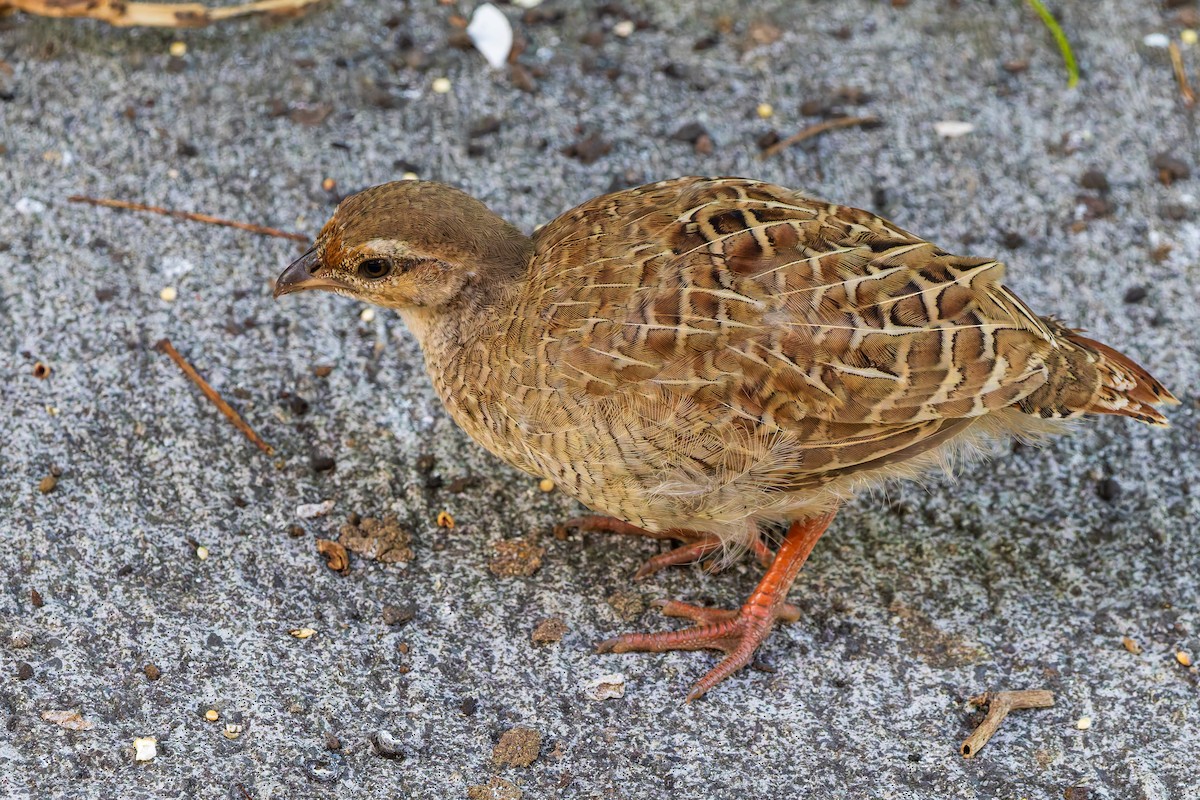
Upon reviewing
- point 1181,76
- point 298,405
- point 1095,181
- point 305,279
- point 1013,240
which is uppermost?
point 305,279

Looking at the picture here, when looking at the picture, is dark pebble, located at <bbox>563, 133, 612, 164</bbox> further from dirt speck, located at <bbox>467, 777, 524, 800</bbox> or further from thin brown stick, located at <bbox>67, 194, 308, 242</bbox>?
dirt speck, located at <bbox>467, 777, 524, 800</bbox>

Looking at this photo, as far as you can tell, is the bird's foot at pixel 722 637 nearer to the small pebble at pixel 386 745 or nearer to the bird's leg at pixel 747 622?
the bird's leg at pixel 747 622

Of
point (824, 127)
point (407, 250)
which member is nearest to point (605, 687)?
point (407, 250)

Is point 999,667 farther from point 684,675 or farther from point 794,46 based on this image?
point 794,46

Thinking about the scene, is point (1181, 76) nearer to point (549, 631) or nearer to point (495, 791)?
point (549, 631)

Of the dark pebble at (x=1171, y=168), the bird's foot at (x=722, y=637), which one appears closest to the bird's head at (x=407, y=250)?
the bird's foot at (x=722, y=637)

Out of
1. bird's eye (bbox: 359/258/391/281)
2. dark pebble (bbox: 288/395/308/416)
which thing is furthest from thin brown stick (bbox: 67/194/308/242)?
bird's eye (bbox: 359/258/391/281)
